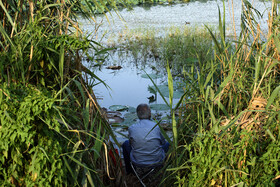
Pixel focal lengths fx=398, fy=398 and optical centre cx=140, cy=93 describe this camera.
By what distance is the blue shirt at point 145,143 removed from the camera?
3559 mm

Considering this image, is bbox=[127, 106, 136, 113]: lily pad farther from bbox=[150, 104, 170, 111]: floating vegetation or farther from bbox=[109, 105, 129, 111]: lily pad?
bbox=[150, 104, 170, 111]: floating vegetation

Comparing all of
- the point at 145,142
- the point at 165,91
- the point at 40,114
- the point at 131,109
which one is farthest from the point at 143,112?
the point at 165,91

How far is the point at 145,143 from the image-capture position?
11.7 feet

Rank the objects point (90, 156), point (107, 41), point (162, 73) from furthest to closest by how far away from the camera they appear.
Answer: point (107, 41), point (162, 73), point (90, 156)

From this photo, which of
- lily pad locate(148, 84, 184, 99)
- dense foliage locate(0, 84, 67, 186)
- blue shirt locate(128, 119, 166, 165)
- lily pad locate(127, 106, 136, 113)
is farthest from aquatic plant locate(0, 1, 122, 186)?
lily pad locate(148, 84, 184, 99)

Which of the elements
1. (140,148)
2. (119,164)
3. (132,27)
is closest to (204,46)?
(132,27)

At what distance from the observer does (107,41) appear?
9773mm

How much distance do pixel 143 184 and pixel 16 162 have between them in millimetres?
1726

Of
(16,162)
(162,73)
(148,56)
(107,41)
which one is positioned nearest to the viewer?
(16,162)

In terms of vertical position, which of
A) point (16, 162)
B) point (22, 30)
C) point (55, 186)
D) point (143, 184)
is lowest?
point (143, 184)

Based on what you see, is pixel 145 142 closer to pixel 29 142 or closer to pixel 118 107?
pixel 29 142

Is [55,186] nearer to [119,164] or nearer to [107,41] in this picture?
[119,164]

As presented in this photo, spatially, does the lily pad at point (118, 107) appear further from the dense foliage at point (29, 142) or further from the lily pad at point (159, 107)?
the dense foliage at point (29, 142)

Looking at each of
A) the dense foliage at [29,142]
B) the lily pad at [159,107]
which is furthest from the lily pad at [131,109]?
the dense foliage at [29,142]
